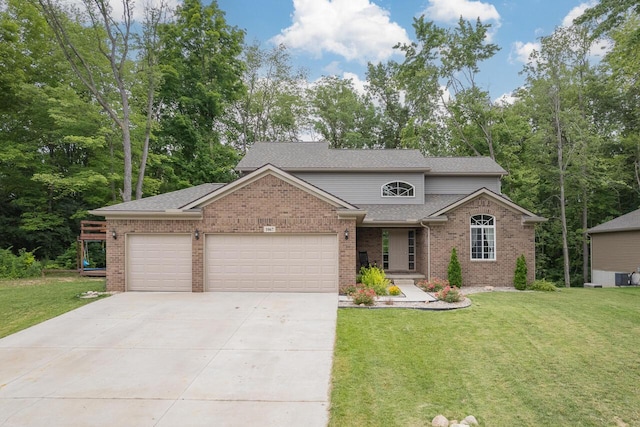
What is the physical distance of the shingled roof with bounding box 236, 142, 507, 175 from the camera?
17.5m

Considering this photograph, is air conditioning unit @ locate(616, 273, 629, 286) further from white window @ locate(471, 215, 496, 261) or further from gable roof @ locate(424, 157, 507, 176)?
white window @ locate(471, 215, 496, 261)

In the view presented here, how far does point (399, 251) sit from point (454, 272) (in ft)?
10.7

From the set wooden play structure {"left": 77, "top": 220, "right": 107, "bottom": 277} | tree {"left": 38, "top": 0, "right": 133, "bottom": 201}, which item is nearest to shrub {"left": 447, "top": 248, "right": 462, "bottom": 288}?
wooden play structure {"left": 77, "top": 220, "right": 107, "bottom": 277}

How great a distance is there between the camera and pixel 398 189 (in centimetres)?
1752

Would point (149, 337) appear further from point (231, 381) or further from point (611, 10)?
point (611, 10)

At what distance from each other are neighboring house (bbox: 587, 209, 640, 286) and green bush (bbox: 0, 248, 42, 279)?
27.8 meters

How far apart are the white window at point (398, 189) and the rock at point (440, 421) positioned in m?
13.7

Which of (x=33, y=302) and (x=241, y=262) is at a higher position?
(x=241, y=262)

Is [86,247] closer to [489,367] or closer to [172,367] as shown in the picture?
[172,367]

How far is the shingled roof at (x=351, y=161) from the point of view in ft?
57.5

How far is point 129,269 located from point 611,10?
16269mm

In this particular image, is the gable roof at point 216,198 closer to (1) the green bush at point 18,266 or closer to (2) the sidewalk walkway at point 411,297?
(2) the sidewalk walkway at point 411,297

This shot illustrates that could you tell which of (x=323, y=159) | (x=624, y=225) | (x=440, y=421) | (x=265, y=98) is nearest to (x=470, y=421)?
(x=440, y=421)

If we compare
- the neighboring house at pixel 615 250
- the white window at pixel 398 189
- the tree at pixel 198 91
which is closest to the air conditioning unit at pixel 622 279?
the neighboring house at pixel 615 250
